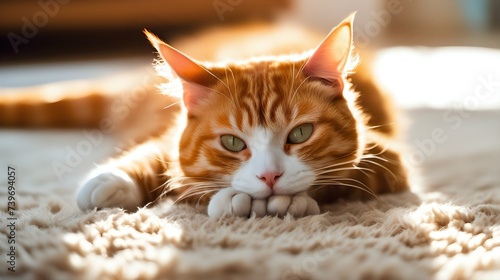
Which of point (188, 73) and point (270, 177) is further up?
point (188, 73)

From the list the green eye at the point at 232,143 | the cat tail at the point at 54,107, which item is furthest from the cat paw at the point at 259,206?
the cat tail at the point at 54,107

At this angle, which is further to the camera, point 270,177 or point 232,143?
point 232,143

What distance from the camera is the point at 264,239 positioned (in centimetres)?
96

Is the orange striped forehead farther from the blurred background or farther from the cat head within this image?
the blurred background

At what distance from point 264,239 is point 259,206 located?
16 cm

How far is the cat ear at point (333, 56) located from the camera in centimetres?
116

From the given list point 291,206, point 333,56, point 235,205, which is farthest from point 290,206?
point 333,56

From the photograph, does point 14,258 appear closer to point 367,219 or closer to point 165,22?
point 367,219

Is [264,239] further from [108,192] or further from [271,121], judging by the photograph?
[108,192]

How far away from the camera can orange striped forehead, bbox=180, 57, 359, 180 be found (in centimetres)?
117

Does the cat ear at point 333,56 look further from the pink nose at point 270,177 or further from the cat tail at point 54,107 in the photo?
the cat tail at point 54,107

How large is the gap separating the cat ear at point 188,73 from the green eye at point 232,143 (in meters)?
0.14

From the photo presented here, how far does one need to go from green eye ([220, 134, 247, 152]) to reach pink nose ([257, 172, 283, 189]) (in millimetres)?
116

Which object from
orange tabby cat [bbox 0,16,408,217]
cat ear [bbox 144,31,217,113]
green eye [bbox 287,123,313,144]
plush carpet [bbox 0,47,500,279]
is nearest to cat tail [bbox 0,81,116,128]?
plush carpet [bbox 0,47,500,279]
